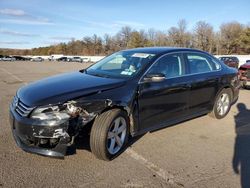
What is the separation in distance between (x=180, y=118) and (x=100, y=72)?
68.1 inches

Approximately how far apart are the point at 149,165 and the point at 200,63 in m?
2.83

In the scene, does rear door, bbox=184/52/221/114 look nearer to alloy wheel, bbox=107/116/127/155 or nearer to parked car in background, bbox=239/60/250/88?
alloy wheel, bbox=107/116/127/155

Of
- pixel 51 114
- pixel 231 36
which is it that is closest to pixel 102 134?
pixel 51 114

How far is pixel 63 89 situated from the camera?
4.11 meters

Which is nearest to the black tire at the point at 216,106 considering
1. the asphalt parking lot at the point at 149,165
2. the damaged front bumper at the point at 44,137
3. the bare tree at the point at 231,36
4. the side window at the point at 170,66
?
the asphalt parking lot at the point at 149,165

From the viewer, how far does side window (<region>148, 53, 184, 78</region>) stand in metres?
4.99

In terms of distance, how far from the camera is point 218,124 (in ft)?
20.5

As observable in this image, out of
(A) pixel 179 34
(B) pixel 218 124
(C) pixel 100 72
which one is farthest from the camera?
(A) pixel 179 34

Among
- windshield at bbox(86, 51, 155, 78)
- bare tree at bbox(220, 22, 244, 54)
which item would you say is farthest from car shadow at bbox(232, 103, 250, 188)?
bare tree at bbox(220, 22, 244, 54)

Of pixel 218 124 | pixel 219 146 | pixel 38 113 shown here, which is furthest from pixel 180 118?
pixel 38 113

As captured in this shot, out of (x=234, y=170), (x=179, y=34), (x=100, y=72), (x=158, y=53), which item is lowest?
(x=234, y=170)

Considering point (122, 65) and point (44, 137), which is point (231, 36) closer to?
point (122, 65)

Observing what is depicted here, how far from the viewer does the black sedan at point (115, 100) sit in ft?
12.4

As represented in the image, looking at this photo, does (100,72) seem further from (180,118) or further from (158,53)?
(180,118)
